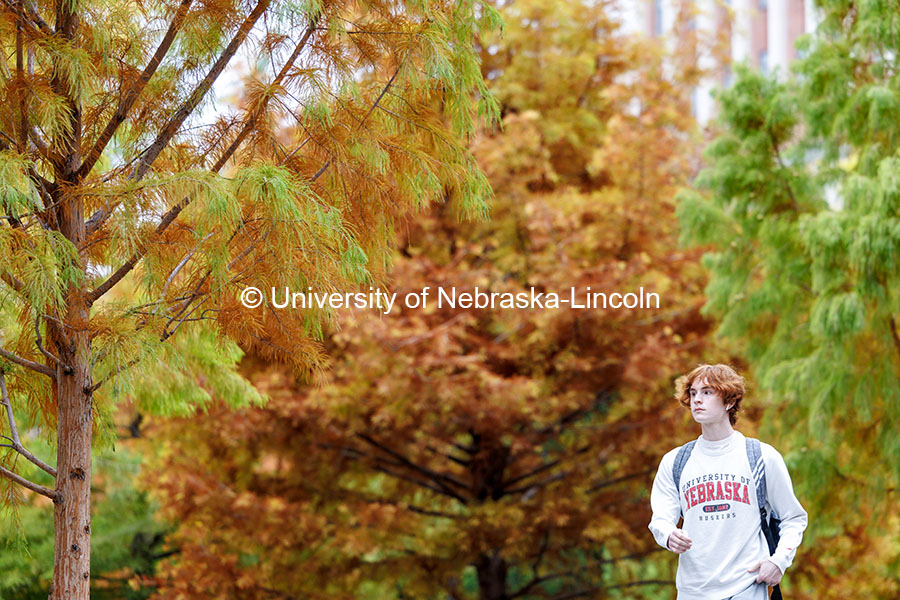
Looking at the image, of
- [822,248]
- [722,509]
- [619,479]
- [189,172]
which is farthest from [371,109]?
[619,479]

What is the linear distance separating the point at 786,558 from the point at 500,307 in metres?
6.12

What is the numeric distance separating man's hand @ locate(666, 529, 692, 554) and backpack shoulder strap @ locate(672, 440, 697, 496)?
0.75 feet

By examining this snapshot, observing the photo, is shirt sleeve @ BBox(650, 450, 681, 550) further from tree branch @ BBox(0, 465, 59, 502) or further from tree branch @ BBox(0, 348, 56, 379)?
tree branch @ BBox(0, 348, 56, 379)

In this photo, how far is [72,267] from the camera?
11.9 ft

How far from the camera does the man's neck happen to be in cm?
330

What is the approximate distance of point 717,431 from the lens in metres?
3.30

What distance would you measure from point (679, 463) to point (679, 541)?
1.14ft

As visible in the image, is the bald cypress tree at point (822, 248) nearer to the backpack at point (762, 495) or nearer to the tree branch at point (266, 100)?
the backpack at point (762, 495)

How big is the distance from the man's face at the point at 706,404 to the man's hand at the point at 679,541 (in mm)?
397

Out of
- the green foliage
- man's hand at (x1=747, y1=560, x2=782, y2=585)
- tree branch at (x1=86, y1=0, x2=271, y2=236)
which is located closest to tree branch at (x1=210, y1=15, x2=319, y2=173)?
tree branch at (x1=86, y1=0, x2=271, y2=236)

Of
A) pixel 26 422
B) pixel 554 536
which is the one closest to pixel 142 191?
pixel 26 422

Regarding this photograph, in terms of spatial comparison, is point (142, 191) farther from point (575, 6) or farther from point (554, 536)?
point (575, 6)

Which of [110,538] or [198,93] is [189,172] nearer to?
[198,93]

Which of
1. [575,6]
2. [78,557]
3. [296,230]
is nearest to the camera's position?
[296,230]
